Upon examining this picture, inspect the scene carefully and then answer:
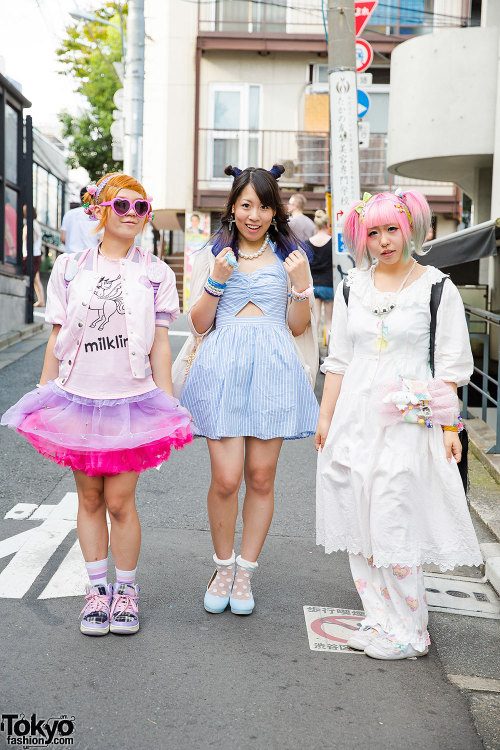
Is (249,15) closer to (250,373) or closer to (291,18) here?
(291,18)

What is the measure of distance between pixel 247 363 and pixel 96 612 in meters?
1.23

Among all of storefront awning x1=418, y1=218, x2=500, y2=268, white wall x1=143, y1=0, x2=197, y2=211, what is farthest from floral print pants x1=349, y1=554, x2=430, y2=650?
white wall x1=143, y1=0, x2=197, y2=211

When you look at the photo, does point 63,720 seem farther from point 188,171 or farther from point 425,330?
point 188,171

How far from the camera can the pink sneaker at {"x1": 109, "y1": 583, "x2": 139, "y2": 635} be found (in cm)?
360

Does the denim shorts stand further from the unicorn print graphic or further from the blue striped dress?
the unicorn print graphic

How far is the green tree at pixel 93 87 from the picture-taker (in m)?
32.4

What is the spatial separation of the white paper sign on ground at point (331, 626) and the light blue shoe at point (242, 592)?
0.88 feet

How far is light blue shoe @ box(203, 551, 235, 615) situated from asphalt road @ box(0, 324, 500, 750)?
0.19 ft

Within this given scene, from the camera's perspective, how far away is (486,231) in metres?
7.43

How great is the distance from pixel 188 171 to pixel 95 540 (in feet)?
68.8

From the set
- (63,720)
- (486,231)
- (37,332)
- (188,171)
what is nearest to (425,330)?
(63,720)

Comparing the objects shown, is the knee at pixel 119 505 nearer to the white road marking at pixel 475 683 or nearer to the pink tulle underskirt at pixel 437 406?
the pink tulle underskirt at pixel 437 406

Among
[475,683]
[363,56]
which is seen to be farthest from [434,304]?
[363,56]

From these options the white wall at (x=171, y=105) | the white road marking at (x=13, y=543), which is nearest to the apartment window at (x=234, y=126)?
the white wall at (x=171, y=105)
